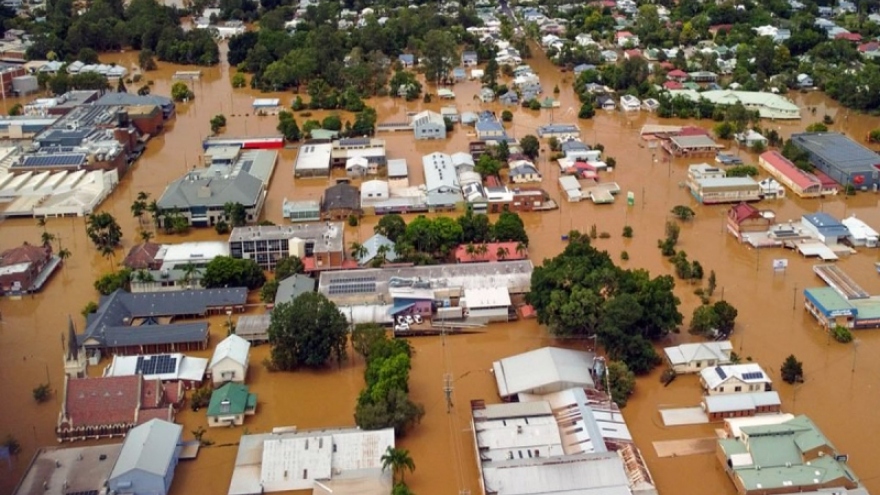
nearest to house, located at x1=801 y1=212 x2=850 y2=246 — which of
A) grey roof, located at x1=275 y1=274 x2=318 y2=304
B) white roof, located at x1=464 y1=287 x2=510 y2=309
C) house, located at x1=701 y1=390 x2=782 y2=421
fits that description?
house, located at x1=701 y1=390 x2=782 y2=421

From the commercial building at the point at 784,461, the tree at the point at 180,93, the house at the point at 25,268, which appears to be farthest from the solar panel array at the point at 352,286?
the tree at the point at 180,93

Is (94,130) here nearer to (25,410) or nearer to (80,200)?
(80,200)

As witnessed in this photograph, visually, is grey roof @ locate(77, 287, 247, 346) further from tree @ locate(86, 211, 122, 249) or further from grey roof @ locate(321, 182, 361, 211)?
grey roof @ locate(321, 182, 361, 211)

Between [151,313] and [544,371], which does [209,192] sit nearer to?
[151,313]

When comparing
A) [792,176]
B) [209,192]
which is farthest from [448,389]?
[792,176]

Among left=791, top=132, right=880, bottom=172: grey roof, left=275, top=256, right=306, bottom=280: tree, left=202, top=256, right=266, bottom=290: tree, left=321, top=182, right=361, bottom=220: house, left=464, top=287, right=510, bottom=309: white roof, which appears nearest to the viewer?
left=464, top=287, right=510, bottom=309: white roof

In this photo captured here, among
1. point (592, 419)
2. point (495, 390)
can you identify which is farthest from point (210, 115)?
point (592, 419)
